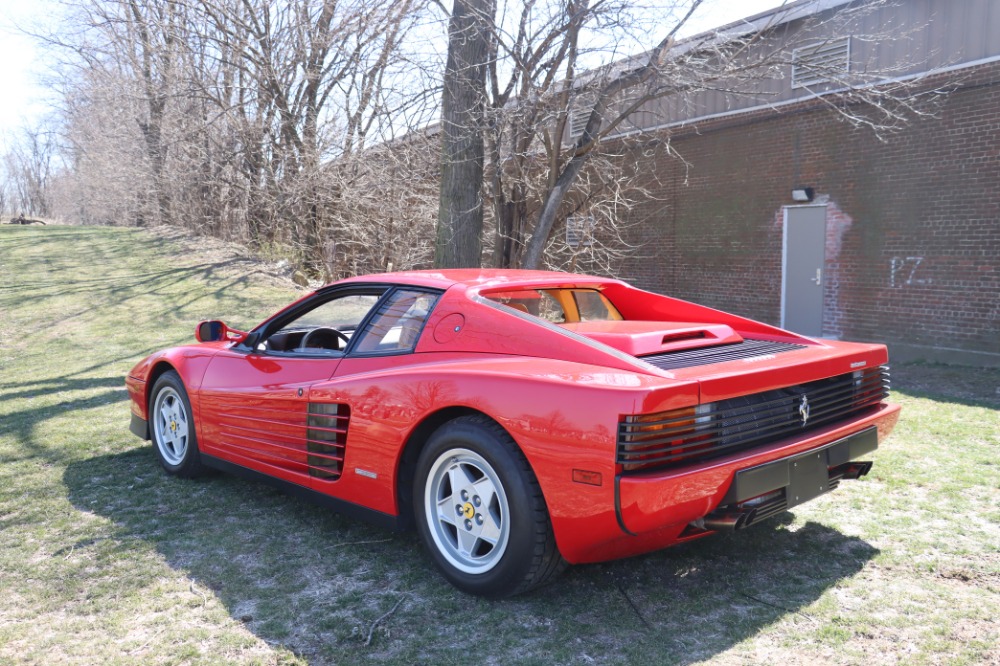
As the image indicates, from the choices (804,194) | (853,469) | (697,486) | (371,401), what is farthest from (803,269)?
(697,486)

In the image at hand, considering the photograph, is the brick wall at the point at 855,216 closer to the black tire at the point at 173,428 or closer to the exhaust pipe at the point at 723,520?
the black tire at the point at 173,428

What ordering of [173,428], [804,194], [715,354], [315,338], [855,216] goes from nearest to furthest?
[715,354], [315,338], [173,428], [855,216], [804,194]

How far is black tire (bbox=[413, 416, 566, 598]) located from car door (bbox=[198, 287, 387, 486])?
64 centimetres

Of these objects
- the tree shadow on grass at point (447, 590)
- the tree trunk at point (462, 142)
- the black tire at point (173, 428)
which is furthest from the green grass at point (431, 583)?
the tree trunk at point (462, 142)

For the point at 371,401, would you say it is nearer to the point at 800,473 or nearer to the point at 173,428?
the point at 800,473

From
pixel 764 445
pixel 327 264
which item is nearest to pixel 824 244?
pixel 327 264

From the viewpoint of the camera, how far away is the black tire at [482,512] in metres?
2.95

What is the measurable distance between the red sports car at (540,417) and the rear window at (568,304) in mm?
12

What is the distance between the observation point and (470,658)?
2.72m

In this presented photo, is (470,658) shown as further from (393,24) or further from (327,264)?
(327,264)

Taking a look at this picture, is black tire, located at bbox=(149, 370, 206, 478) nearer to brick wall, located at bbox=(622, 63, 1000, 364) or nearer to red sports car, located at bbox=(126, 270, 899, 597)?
red sports car, located at bbox=(126, 270, 899, 597)

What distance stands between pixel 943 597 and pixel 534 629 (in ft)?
5.46

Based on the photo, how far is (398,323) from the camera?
3.79 meters

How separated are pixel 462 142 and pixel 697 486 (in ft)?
21.6
